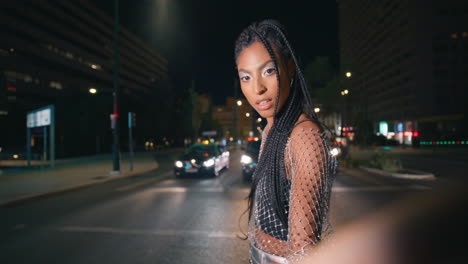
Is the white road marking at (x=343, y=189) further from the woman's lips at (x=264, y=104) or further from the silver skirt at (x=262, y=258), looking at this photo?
the woman's lips at (x=264, y=104)

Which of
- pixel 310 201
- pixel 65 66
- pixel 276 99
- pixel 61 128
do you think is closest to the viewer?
pixel 310 201

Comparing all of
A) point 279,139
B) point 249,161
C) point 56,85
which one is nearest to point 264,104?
point 279,139

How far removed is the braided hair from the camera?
52.4 inches

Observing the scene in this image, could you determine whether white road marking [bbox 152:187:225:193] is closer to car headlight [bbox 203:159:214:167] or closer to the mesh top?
car headlight [bbox 203:159:214:167]

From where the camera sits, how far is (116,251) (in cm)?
490

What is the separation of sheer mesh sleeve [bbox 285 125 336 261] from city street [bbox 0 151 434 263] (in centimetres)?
170

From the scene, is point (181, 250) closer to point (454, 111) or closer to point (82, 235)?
point (82, 235)

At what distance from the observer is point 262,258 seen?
134 centimetres

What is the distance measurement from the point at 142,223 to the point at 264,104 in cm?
600

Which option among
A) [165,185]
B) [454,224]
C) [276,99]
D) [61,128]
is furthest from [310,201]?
[61,128]

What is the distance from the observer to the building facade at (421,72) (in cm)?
5781

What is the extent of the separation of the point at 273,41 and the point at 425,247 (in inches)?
194

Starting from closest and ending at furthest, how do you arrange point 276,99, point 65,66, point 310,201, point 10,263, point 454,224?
1. point 310,201
2. point 276,99
3. point 10,263
4. point 454,224
5. point 65,66

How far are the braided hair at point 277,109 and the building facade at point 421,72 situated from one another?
161 feet
